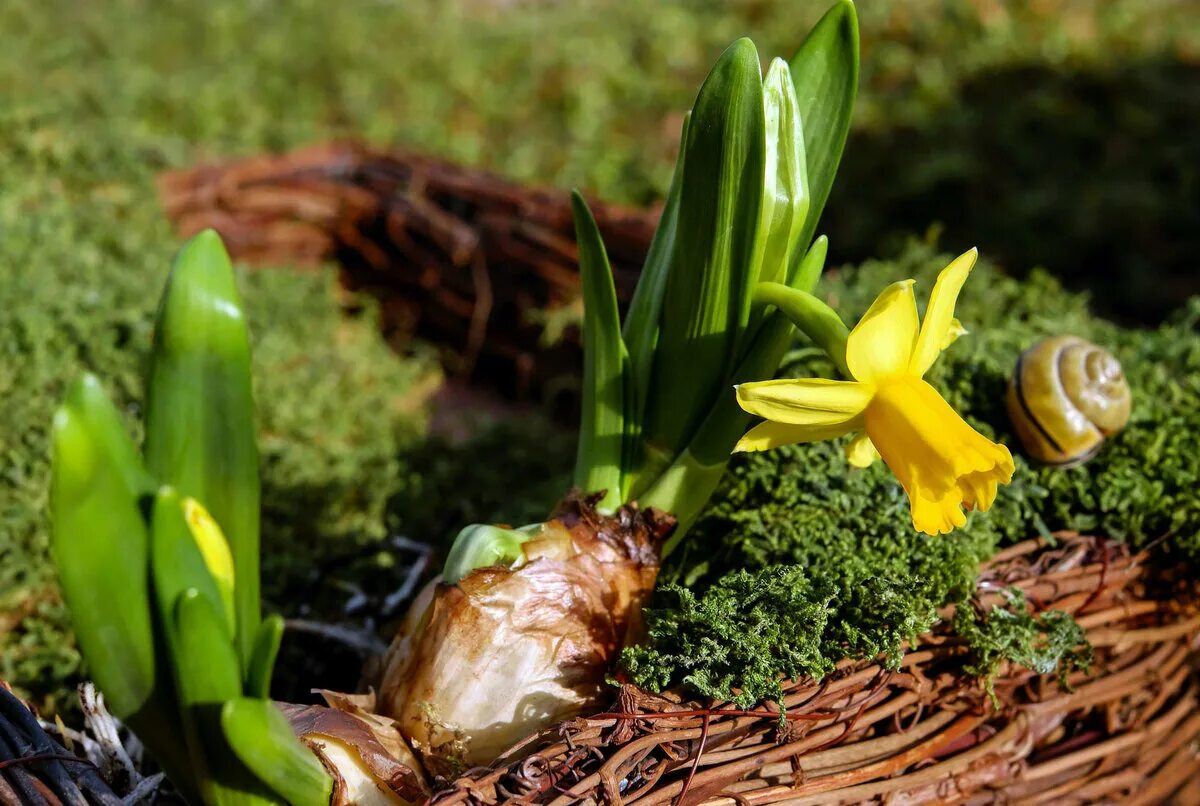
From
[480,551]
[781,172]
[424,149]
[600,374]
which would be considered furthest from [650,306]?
[424,149]

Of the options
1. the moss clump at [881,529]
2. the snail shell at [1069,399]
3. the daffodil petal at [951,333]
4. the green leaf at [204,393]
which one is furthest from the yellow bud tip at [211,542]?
the snail shell at [1069,399]

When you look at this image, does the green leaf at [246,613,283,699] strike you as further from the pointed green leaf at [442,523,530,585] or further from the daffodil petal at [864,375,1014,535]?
the daffodil petal at [864,375,1014,535]

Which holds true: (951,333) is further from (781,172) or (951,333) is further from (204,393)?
(204,393)

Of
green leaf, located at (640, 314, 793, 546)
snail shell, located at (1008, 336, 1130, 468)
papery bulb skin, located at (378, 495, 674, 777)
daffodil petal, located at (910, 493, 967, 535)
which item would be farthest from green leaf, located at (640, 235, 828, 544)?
snail shell, located at (1008, 336, 1130, 468)

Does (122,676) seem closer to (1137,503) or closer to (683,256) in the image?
(683,256)

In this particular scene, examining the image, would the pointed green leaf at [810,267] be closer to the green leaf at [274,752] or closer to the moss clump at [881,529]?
the moss clump at [881,529]
